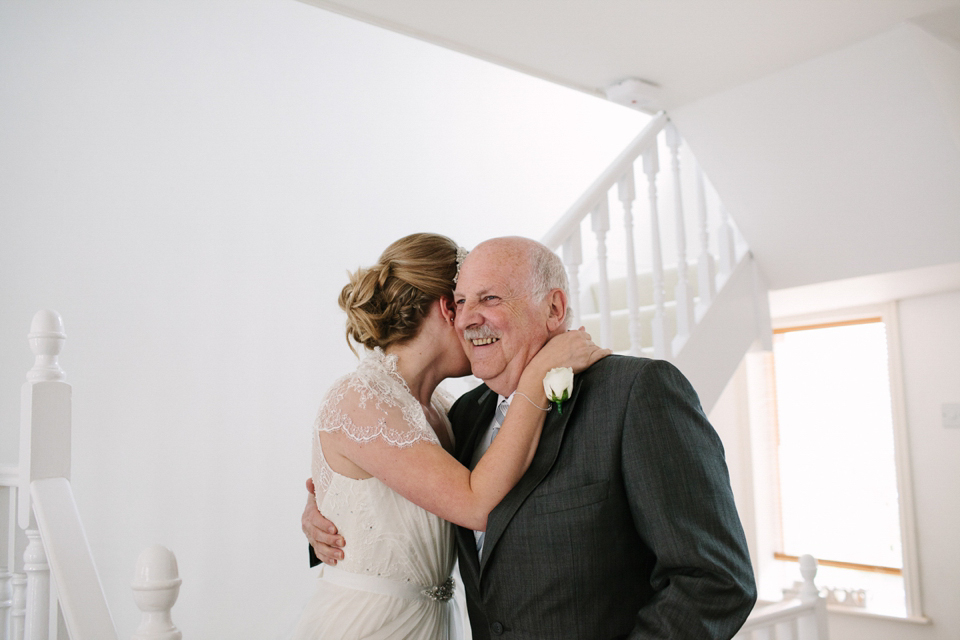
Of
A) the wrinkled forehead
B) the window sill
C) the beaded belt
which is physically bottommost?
the window sill

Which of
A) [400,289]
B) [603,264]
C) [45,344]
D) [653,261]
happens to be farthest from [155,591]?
[653,261]

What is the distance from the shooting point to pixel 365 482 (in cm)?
164

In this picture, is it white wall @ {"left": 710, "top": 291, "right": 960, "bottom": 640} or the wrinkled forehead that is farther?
white wall @ {"left": 710, "top": 291, "right": 960, "bottom": 640}

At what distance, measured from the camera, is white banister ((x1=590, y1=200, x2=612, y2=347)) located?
294 centimetres

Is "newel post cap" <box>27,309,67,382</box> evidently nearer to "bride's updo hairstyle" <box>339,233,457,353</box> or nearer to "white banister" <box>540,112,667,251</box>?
"bride's updo hairstyle" <box>339,233,457,353</box>

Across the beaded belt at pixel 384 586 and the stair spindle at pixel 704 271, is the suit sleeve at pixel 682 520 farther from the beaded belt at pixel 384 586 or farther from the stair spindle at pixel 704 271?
the stair spindle at pixel 704 271

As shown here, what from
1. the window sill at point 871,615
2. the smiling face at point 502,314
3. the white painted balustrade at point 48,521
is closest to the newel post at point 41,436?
the white painted balustrade at point 48,521

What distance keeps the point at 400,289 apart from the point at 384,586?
644 mm

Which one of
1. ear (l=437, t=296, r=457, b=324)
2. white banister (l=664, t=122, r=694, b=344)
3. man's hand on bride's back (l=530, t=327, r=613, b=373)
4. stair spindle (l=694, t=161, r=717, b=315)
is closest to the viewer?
man's hand on bride's back (l=530, t=327, r=613, b=373)

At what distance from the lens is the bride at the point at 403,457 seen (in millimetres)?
1478

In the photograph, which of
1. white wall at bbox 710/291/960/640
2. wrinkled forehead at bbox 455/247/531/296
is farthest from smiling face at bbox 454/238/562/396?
white wall at bbox 710/291/960/640

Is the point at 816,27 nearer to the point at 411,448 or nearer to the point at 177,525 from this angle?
the point at 411,448

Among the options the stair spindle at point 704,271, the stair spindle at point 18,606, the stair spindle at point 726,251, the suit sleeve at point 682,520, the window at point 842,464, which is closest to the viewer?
the suit sleeve at point 682,520

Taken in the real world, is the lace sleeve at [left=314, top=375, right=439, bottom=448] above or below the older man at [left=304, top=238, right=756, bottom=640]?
above
